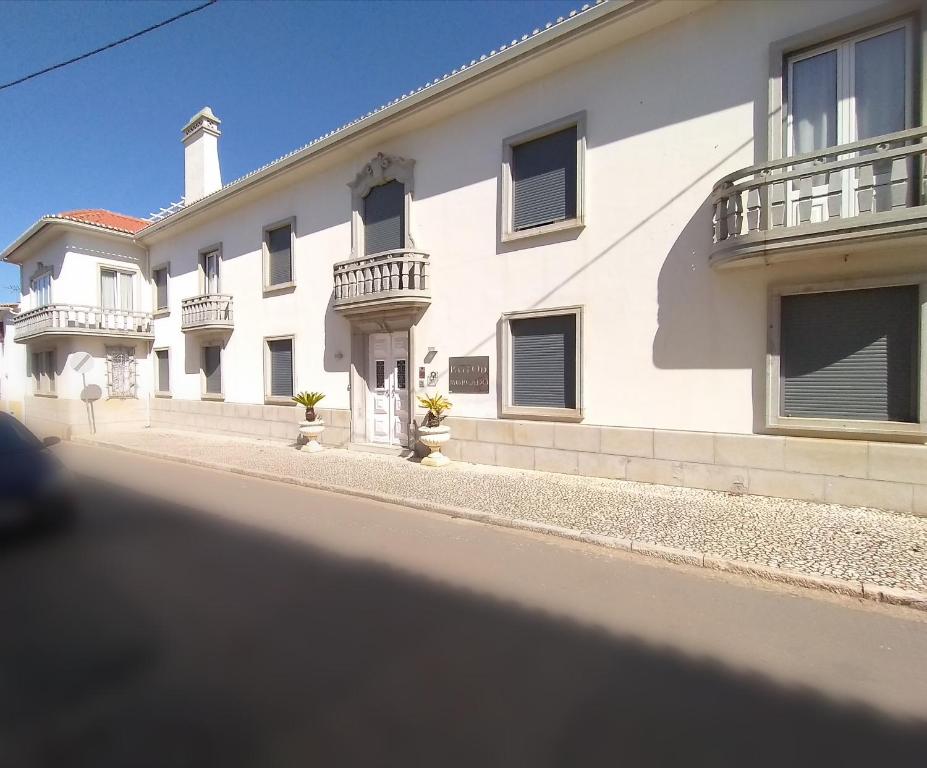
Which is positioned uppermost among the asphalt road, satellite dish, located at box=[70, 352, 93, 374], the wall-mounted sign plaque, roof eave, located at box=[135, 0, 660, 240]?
roof eave, located at box=[135, 0, 660, 240]

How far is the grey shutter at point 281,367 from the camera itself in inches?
468

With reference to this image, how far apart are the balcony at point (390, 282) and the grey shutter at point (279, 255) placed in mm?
3254

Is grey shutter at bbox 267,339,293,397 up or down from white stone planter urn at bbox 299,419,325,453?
up

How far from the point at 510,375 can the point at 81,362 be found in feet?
46.3

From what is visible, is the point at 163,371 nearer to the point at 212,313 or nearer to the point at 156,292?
the point at 156,292

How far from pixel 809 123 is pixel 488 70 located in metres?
4.91

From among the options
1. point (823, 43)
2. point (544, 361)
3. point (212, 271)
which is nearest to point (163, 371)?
point (212, 271)

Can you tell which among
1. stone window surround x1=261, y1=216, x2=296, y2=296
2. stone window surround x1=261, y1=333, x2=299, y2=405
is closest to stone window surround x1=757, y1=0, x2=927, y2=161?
stone window surround x1=261, y1=216, x2=296, y2=296

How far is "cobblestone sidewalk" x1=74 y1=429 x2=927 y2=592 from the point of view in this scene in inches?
159

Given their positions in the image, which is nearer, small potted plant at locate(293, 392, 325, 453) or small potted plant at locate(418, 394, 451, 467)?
small potted plant at locate(418, 394, 451, 467)

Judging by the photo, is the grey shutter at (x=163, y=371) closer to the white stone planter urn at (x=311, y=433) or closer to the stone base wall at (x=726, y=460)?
the white stone planter urn at (x=311, y=433)

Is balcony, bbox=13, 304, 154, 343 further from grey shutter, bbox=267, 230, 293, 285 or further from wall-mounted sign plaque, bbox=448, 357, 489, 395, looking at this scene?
wall-mounted sign plaque, bbox=448, 357, 489, 395

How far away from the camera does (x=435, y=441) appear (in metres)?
8.41

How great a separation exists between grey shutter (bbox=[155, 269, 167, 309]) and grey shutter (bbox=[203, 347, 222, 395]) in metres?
3.47
